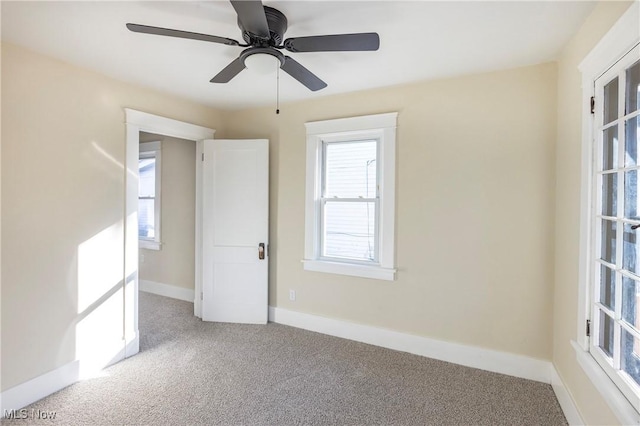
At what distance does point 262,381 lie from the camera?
2.38 metres

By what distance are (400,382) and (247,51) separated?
2541 mm

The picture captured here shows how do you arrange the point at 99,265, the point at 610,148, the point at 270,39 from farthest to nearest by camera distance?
the point at 99,265, the point at 270,39, the point at 610,148

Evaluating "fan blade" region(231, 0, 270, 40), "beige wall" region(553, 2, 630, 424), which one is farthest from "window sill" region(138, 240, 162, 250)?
"beige wall" region(553, 2, 630, 424)

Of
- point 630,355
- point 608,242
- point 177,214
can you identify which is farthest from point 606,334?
point 177,214

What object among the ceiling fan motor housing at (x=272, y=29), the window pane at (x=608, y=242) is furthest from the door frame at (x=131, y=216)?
the window pane at (x=608, y=242)

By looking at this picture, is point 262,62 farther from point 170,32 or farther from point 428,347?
point 428,347

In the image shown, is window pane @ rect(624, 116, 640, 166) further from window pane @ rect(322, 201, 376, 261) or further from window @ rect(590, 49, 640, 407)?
window pane @ rect(322, 201, 376, 261)

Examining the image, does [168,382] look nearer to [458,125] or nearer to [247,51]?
[247,51]

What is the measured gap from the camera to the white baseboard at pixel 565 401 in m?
1.82

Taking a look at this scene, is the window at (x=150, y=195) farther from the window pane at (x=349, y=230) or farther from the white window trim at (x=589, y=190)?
the white window trim at (x=589, y=190)

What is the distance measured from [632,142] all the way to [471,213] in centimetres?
126

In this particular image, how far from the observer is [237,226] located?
3.53 metres

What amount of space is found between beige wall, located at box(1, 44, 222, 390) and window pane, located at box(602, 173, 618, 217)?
3.43 meters

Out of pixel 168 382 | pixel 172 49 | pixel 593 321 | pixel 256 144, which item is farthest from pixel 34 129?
pixel 593 321
